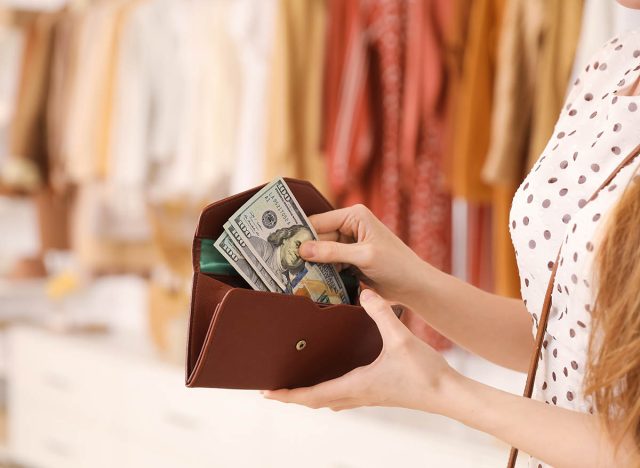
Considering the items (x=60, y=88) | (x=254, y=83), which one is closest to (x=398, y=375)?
(x=254, y=83)

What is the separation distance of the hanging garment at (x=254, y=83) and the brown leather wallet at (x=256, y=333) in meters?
1.64

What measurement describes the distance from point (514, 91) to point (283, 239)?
116 centimetres

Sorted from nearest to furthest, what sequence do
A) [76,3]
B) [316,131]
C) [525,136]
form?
1. [525,136]
2. [316,131]
3. [76,3]

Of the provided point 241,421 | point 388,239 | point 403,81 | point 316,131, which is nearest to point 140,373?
point 241,421

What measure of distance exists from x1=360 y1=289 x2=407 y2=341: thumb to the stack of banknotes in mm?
102

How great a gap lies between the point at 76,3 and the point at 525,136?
2.34 metres

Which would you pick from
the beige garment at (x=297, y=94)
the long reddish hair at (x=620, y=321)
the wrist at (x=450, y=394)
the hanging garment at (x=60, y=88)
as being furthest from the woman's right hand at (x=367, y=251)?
the hanging garment at (x=60, y=88)

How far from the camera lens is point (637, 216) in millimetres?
807

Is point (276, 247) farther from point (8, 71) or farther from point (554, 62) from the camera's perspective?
point (8, 71)

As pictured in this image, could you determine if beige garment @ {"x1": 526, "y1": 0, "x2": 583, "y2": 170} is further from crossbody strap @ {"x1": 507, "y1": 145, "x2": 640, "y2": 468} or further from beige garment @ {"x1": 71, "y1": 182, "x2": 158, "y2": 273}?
beige garment @ {"x1": 71, "y1": 182, "x2": 158, "y2": 273}

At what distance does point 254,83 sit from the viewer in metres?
2.76

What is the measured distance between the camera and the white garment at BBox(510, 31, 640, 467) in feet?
2.97

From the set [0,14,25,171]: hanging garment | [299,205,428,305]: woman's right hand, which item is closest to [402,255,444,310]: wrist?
[299,205,428,305]: woman's right hand

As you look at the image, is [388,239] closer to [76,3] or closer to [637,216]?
[637,216]
